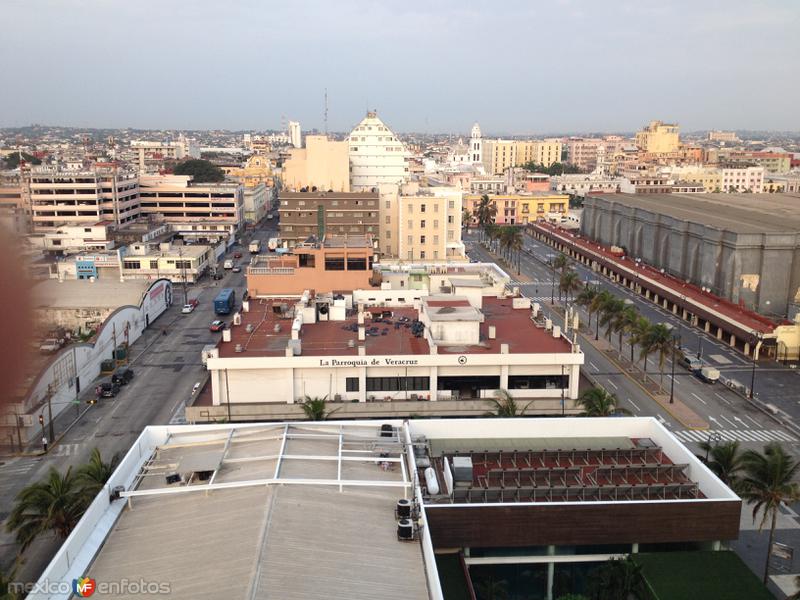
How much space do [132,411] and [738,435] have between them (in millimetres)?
32491

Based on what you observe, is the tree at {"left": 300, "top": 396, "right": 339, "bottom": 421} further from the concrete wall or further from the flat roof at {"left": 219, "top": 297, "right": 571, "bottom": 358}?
the concrete wall

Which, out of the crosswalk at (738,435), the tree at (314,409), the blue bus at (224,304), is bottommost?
the crosswalk at (738,435)

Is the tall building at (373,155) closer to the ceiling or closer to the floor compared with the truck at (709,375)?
closer to the ceiling

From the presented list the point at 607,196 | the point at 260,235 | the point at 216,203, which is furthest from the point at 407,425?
the point at 260,235

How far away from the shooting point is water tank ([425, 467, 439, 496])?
2064 centimetres

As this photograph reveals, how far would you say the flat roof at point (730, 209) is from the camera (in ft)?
195

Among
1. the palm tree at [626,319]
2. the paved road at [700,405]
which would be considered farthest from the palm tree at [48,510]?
the palm tree at [626,319]

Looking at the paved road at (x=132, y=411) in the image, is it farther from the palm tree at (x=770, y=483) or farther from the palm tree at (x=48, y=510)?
the palm tree at (x=770, y=483)

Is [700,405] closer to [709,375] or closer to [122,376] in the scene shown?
[709,375]

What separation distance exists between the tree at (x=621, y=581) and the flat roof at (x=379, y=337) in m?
15.6

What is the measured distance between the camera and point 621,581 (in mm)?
18734

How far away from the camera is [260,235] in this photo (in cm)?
10725

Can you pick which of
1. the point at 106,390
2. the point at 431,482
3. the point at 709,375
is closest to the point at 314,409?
the point at 431,482

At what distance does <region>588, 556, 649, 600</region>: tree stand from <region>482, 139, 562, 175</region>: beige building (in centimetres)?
17363
